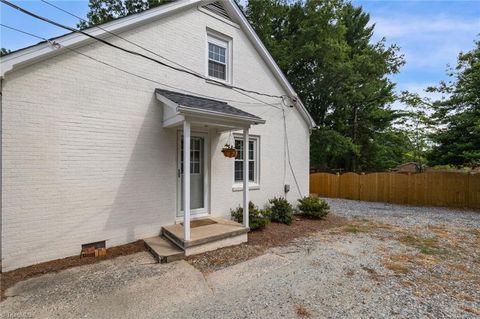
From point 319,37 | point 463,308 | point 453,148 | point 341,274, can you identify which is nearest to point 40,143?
point 341,274

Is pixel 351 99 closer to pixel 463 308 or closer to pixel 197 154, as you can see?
pixel 197 154

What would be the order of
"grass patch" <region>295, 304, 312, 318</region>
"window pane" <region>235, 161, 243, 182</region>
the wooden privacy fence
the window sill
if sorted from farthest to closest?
the wooden privacy fence
"window pane" <region>235, 161, 243, 182</region>
the window sill
"grass patch" <region>295, 304, 312, 318</region>

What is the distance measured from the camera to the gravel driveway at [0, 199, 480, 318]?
129 inches

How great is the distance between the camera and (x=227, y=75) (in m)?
7.89

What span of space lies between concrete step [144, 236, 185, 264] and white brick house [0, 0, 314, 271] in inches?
16.6

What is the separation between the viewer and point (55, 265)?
4.63 meters

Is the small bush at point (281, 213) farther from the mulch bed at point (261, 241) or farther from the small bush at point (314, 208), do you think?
the small bush at point (314, 208)

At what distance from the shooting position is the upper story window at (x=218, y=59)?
24.8ft

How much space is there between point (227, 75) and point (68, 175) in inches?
202

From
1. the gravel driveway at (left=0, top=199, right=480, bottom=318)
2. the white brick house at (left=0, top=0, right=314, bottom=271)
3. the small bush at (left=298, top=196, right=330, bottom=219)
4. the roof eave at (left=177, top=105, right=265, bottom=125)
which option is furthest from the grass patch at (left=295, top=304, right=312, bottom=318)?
the small bush at (left=298, top=196, right=330, bottom=219)

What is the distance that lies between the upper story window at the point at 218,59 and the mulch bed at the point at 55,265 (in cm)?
514

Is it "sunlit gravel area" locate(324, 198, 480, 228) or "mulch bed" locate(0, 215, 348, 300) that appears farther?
"sunlit gravel area" locate(324, 198, 480, 228)

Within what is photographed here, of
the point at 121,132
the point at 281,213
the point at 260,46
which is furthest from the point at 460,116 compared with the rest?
the point at 121,132

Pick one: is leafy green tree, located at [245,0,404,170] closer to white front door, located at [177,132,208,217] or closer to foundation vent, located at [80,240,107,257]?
white front door, located at [177,132,208,217]
